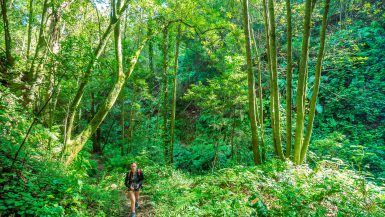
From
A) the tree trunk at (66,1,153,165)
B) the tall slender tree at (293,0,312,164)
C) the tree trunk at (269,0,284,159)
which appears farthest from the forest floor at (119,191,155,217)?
the tall slender tree at (293,0,312,164)

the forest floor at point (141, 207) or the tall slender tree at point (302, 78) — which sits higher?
the tall slender tree at point (302, 78)

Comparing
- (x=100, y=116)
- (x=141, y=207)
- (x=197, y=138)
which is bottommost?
(x=141, y=207)

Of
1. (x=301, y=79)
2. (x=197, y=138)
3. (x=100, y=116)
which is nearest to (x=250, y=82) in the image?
(x=301, y=79)

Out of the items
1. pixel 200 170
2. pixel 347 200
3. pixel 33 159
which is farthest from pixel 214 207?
pixel 200 170

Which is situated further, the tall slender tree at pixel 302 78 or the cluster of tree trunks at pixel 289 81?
the cluster of tree trunks at pixel 289 81

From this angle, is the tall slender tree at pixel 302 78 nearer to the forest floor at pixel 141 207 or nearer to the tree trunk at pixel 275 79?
the tree trunk at pixel 275 79

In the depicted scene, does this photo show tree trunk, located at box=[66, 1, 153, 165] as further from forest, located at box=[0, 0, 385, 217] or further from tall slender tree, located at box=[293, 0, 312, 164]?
tall slender tree, located at box=[293, 0, 312, 164]

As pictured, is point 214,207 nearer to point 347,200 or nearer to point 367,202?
Answer: point 347,200

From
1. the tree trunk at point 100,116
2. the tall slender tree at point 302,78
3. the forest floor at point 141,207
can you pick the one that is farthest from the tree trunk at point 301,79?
the tree trunk at point 100,116

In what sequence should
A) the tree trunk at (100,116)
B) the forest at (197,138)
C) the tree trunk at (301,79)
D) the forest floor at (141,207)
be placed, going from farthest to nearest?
the tree trunk at (100,116) → the forest floor at (141,207) → the tree trunk at (301,79) → the forest at (197,138)

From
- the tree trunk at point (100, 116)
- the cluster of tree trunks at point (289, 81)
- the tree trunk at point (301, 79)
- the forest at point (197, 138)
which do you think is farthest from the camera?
the tree trunk at point (100, 116)

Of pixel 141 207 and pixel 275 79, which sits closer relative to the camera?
pixel 275 79

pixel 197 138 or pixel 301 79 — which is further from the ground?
→ pixel 301 79

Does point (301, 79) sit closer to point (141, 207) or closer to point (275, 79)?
point (275, 79)
